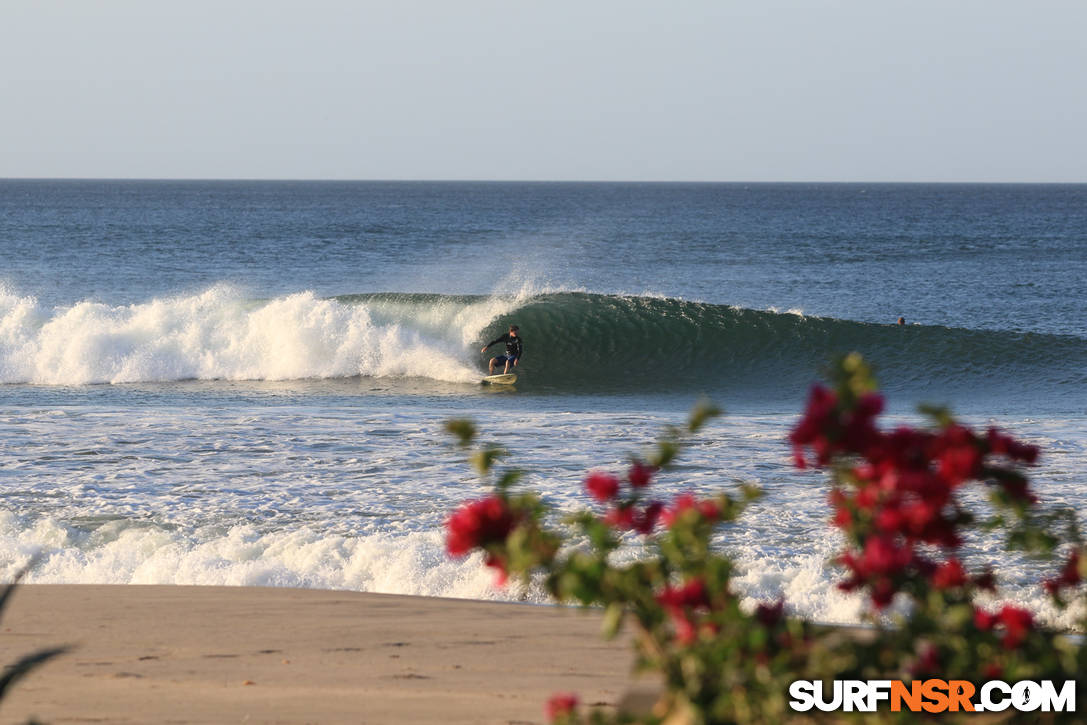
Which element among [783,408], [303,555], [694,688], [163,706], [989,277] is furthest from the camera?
[989,277]

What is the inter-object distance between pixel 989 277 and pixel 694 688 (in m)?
42.8

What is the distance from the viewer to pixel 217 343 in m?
21.7

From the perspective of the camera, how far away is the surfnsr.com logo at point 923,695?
251 cm

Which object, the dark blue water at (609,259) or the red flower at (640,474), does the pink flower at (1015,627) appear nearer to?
the red flower at (640,474)

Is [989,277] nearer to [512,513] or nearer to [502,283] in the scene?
[502,283]

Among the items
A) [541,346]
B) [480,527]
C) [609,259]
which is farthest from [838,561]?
[609,259]

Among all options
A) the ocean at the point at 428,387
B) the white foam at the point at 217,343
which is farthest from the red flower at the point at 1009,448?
the white foam at the point at 217,343

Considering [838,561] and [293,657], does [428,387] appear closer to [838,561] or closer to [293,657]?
[293,657]

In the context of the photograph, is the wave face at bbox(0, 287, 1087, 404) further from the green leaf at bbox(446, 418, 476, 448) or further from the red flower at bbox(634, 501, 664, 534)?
the green leaf at bbox(446, 418, 476, 448)

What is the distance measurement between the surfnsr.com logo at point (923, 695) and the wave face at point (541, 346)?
1651 centimetres

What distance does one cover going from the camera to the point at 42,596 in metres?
6.22

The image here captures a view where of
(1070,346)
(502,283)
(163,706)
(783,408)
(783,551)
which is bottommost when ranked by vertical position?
(163,706)

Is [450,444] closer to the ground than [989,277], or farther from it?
closer to the ground

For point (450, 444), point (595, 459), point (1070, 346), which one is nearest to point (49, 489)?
point (450, 444)
